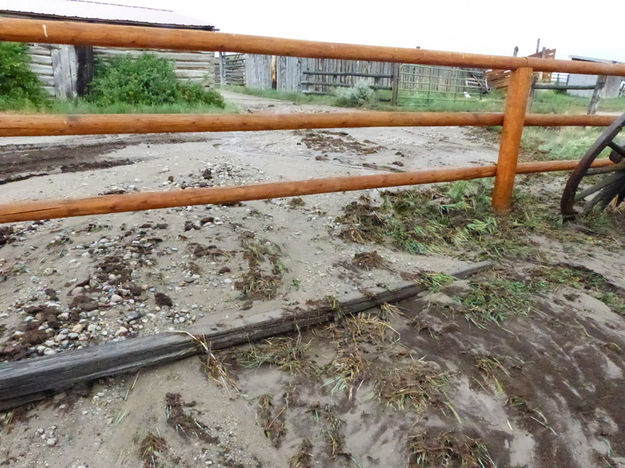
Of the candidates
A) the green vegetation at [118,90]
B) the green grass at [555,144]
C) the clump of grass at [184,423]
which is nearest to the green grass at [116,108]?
the green vegetation at [118,90]

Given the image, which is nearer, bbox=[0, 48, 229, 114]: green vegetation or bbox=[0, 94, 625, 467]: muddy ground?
bbox=[0, 94, 625, 467]: muddy ground

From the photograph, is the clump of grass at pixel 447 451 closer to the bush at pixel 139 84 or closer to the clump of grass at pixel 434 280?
the clump of grass at pixel 434 280

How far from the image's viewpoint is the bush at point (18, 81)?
30.3ft

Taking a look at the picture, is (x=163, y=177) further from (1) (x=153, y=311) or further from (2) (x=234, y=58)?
(2) (x=234, y=58)

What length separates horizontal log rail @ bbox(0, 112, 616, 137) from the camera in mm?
2226

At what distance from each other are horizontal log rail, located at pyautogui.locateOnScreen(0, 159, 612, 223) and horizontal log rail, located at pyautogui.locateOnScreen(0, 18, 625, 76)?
78cm

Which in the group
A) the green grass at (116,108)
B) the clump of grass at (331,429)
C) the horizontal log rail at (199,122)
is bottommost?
the clump of grass at (331,429)

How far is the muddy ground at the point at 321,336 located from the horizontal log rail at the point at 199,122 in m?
0.76

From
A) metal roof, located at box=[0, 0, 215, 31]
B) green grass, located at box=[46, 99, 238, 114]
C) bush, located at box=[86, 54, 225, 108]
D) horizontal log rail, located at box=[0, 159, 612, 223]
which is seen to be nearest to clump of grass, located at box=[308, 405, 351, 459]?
horizontal log rail, located at box=[0, 159, 612, 223]

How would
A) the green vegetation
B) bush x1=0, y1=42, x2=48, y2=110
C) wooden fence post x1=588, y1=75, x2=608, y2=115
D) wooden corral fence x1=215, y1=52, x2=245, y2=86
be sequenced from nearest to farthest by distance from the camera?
1. bush x1=0, y1=42, x2=48, y2=110
2. the green vegetation
3. wooden fence post x1=588, y1=75, x2=608, y2=115
4. wooden corral fence x1=215, y1=52, x2=245, y2=86

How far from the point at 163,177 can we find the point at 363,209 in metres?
1.88

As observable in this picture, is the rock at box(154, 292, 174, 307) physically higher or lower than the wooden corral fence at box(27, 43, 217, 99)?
lower

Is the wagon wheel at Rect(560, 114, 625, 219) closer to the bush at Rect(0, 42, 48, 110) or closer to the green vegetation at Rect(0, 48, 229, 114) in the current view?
the green vegetation at Rect(0, 48, 229, 114)

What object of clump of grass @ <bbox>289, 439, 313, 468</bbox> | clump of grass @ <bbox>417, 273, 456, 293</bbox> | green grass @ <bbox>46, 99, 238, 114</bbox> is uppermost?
green grass @ <bbox>46, 99, 238, 114</bbox>
